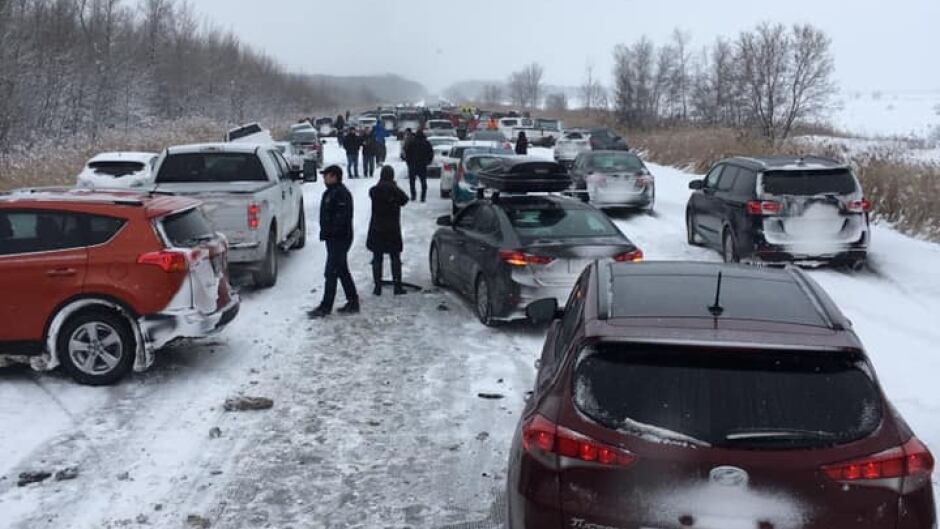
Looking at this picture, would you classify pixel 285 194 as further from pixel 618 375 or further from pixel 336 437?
pixel 618 375

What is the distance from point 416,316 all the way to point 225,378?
3.07 m

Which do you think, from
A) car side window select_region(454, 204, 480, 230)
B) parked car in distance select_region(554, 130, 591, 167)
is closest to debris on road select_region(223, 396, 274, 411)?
car side window select_region(454, 204, 480, 230)

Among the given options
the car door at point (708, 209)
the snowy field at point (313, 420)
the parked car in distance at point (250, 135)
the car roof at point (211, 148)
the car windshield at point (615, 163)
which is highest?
the car roof at point (211, 148)

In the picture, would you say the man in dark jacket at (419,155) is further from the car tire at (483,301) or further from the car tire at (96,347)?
the car tire at (96,347)

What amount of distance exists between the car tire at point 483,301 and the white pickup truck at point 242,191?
3.01m

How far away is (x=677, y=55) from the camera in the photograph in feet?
234

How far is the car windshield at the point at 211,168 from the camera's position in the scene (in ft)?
42.0

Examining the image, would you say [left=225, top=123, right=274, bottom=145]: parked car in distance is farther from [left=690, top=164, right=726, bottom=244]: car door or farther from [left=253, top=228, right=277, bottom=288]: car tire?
[left=253, top=228, right=277, bottom=288]: car tire

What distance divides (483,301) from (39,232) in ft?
15.6

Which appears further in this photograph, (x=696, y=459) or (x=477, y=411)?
(x=477, y=411)

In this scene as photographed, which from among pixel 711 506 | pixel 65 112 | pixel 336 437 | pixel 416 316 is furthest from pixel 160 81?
pixel 711 506

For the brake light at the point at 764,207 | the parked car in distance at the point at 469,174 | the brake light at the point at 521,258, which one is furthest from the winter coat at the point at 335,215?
the parked car in distance at the point at 469,174

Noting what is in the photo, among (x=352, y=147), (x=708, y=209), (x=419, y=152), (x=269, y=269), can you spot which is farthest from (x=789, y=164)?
(x=352, y=147)

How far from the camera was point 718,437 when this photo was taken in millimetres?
3328
